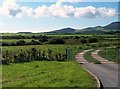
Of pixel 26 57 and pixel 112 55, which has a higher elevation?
pixel 26 57

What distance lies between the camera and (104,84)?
55.9 ft

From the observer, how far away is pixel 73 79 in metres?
18.5

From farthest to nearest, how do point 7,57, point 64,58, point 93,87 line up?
point 64,58 < point 7,57 < point 93,87

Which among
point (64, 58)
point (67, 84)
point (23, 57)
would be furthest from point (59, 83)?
point (64, 58)

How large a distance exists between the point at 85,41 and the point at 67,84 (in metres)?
75.8

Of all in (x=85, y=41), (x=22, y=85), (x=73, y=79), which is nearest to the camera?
(x=22, y=85)

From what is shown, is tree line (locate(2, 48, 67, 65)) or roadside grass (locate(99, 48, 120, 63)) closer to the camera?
tree line (locate(2, 48, 67, 65))

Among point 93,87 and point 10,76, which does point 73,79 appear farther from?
point 10,76

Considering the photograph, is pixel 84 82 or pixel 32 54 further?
pixel 32 54

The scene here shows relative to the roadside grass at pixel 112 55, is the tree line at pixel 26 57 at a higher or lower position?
higher

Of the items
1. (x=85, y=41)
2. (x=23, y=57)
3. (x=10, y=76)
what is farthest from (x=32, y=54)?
(x=85, y=41)

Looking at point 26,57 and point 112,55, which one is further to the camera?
point 112,55

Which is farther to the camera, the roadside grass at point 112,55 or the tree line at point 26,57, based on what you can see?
the roadside grass at point 112,55

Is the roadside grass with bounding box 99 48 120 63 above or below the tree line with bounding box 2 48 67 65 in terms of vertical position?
below
